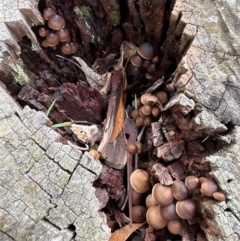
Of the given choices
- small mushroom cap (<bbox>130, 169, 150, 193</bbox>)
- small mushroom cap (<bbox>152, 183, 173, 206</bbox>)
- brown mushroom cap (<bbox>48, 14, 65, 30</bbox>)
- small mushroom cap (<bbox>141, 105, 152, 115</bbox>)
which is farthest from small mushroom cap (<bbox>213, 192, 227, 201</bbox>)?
brown mushroom cap (<bbox>48, 14, 65, 30</bbox>)

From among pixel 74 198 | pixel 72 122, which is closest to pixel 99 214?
pixel 74 198

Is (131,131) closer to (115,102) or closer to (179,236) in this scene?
(115,102)

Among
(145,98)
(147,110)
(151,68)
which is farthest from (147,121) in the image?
(151,68)

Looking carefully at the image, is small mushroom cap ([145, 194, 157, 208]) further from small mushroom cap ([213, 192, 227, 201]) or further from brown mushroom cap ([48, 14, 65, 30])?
brown mushroom cap ([48, 14, 65, 30])

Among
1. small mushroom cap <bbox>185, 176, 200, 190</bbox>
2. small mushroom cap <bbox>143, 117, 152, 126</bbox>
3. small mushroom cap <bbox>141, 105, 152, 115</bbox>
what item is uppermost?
small mushroom cap <bbox>141, 105, 152, 115</bbox>

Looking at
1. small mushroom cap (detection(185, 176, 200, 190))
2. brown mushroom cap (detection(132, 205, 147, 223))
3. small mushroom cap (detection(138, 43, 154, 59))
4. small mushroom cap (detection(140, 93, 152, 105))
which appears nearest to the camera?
small mushroom cap (detection(185, 176, 200, 190))

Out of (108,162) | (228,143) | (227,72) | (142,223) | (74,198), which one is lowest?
(142,223)
